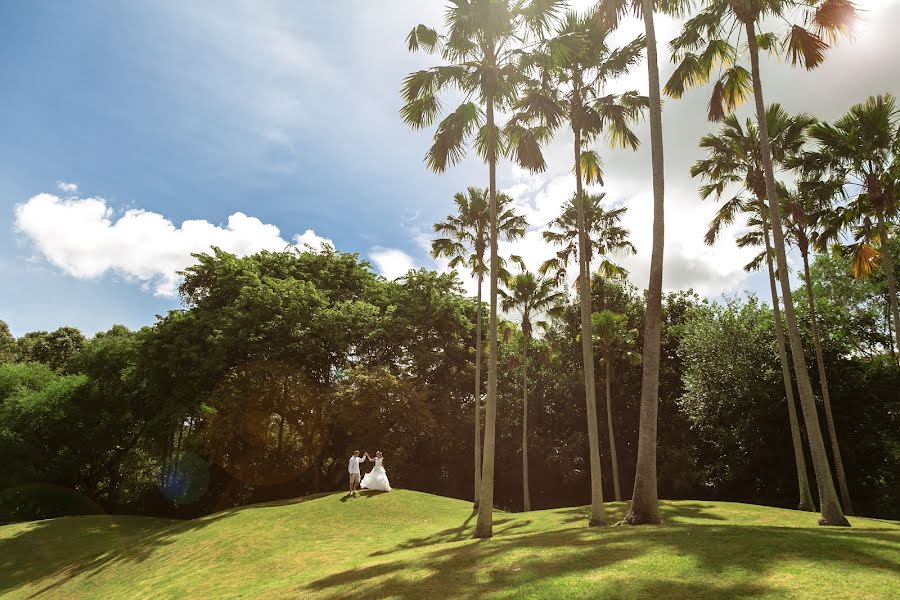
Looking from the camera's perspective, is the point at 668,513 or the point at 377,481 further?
the point at 377,481

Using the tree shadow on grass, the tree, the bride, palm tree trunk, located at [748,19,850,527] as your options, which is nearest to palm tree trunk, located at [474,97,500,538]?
palm tree trunk, located at [748,19,850,527]

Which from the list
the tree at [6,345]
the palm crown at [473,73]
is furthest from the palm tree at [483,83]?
the tree at [6,345]

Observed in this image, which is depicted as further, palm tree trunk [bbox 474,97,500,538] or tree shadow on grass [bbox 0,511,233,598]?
tree shadow on grass [bbox 0,511,233,598]

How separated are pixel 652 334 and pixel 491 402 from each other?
493 cm

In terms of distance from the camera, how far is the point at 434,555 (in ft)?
36.9

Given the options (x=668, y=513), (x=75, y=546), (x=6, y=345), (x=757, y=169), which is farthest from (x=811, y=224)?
(x=6, y=345)

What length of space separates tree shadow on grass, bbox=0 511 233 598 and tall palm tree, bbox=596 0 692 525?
18545mm

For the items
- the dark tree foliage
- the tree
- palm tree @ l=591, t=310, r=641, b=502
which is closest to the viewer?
the dark tree foliage

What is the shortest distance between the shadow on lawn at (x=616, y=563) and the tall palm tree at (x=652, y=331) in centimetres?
100

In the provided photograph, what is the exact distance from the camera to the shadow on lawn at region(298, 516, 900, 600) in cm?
697

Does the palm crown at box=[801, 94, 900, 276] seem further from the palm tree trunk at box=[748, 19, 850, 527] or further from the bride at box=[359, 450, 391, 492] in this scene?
the bride at box=[359, 450, 391, 492]

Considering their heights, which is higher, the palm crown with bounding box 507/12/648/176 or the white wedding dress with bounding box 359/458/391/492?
the palm crown with bounding box 507/12/648/176

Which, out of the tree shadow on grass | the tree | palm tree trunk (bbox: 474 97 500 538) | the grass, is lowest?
the tree shadow on grass

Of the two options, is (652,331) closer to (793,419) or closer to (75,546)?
(793,419)
